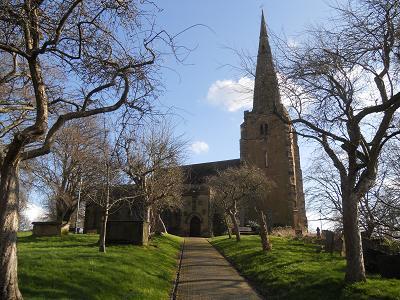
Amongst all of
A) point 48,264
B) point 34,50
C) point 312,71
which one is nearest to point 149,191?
point 48,264

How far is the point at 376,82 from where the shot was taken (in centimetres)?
1343

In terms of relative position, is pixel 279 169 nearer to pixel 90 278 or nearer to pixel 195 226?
pixel 195 226

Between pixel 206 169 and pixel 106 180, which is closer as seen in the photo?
pixel 106 180

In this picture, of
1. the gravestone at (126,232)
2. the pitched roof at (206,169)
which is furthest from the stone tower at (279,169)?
the gravestone at (126,232)

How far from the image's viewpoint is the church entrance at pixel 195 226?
214 feet

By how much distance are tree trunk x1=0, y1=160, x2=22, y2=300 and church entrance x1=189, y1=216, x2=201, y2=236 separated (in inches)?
2267

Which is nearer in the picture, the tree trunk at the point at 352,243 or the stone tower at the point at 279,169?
the tree trunk at the point at 352,243

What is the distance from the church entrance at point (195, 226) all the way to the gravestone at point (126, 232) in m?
41.3

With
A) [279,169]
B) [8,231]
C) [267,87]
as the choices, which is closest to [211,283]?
[267,87]

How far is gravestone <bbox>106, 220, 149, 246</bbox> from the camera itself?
24.1 m

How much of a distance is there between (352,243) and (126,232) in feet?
47.4

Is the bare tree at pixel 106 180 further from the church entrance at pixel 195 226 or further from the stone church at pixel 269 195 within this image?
the church entrance at pixel 195 226

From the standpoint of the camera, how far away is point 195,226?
65688 mm

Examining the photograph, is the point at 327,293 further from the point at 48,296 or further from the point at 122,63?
the point at 122,63
